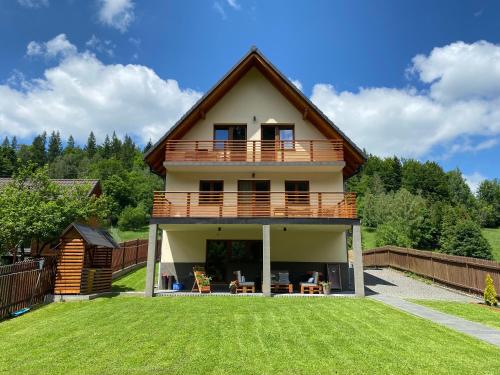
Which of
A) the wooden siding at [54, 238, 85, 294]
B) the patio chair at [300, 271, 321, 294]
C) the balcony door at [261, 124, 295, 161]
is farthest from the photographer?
the balcony door at [261, 124, 295, 161]

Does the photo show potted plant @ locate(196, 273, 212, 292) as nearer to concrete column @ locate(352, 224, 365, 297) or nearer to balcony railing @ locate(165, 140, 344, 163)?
balcony railing @ locate(165, 140, 344, 163)

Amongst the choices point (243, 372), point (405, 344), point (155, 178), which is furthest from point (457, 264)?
point (155, 178)

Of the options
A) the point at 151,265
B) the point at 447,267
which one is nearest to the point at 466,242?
the point at 447,267

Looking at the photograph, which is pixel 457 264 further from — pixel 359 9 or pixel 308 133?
pixel 359 9

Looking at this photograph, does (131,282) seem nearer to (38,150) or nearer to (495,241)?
(495,241)

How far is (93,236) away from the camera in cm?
1503

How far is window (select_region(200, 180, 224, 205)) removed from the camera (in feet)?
60.0

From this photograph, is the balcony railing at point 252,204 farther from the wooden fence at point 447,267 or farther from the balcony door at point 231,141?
the wooden fence at point 447,267

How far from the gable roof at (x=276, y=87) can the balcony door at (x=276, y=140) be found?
1311 millimetres

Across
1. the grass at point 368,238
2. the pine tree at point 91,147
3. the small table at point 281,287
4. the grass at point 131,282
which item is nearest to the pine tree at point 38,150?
the pine tree at point 91,147

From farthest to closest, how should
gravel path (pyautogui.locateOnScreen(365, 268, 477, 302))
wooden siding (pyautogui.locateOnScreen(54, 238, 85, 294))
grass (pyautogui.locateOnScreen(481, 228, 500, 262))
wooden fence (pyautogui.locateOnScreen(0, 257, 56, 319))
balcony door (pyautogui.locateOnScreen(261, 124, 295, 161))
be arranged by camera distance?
1. grass (pyautogui.locateOnScreen(481, 228, 500, 262))
2. balcony door (pyautogui.locateOnScreen(261, 124, 295, 161))
3. gravel path (pyautogui.locateOnScreen(365, 268, 477, 302))
4. wooden siding (pyautogui.locateOnScreen(54, 238, 85, 294))
5. wooden fence (pyautogui.locateOnScreen(0, 257, 56, 319))

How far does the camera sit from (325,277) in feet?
60.1

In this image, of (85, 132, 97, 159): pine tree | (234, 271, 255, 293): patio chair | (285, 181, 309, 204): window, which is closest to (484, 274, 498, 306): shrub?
(285, 181, 309, 204): window

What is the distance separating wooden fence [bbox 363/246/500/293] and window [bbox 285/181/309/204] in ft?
26.4
